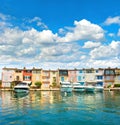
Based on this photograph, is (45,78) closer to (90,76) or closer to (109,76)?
(90,76)

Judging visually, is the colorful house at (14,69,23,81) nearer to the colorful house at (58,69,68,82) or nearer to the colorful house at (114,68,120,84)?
the colorful house at (58,69,68,82)

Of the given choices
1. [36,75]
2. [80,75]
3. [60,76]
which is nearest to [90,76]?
[80,75]

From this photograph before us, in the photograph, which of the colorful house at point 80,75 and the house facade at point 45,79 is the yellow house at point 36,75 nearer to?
the house facade at point 45,79

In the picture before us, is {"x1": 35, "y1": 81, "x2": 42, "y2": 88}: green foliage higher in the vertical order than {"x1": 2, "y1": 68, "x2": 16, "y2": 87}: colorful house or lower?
lower

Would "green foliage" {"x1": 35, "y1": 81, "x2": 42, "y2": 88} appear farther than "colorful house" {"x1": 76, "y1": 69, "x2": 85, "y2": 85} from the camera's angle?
No

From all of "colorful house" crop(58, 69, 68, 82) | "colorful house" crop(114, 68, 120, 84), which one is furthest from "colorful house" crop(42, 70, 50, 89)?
"colorful house" crop(114, 68, 120, 84)

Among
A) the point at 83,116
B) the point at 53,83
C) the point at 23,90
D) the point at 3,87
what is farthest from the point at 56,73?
the point at 83,116

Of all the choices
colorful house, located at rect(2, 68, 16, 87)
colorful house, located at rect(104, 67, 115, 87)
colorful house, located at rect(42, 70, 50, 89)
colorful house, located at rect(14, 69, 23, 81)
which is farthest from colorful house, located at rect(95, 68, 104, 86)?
colorful house, located at rect(2, 68, 16, 87)

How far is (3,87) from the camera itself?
12388 cm

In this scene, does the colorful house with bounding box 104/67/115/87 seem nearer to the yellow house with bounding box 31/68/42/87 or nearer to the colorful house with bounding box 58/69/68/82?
the colorful house with bounding box 58/69/68/82

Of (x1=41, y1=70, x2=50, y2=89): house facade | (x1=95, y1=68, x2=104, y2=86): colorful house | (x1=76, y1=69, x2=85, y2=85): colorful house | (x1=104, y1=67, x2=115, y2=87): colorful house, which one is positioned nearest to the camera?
(x1=41, y1=70, x2=50, y2=89): house facade

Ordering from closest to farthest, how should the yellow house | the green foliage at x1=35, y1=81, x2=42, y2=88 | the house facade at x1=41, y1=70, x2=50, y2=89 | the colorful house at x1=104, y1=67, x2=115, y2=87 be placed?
the green foliage at x1=35, y1=81, x2=42, y2=88, the house facade at x1=41, y1=70, x2=50, y2=89, the yellow house, the colorful house at x1=104, y1=67, x2=115, y2=87

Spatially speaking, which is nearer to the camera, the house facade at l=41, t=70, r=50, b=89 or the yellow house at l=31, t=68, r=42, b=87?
the house facade at l=41, t=70, r=50, b=89

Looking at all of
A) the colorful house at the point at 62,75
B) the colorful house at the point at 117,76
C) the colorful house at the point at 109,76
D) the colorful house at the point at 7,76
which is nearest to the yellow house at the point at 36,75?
the colorful house at the point at 7,76
